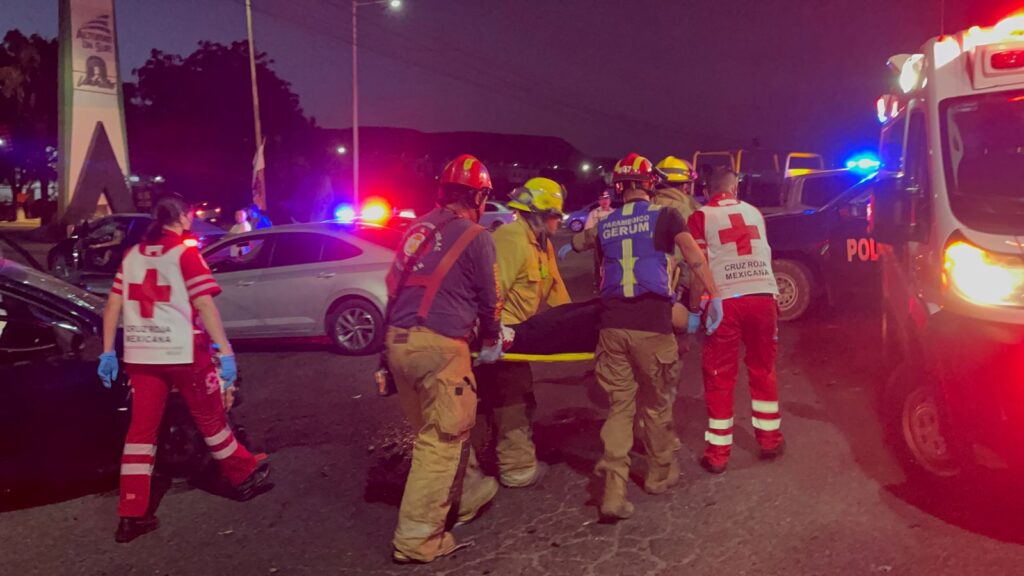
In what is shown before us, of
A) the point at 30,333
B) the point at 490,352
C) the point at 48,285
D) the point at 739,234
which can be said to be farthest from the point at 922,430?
the point at 48,285

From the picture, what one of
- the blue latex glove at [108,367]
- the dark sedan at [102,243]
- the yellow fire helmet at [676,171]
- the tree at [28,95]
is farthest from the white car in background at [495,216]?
the tree at [28,95]

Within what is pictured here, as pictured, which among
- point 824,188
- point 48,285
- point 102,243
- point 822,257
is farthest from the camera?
point 102,243

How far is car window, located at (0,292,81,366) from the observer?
4.57 meters

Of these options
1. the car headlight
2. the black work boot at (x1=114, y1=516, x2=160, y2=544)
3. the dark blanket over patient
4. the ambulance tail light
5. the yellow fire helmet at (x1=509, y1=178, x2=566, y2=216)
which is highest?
the ambulance tail light

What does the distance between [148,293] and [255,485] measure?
1.37 m

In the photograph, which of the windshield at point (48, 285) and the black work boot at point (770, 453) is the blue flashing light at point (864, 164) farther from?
the windshield at point (48, 285)

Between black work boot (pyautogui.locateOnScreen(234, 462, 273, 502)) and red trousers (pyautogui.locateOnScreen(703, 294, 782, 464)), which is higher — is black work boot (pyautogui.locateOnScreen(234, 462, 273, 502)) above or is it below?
below

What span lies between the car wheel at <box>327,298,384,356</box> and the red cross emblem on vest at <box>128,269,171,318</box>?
14.3ft

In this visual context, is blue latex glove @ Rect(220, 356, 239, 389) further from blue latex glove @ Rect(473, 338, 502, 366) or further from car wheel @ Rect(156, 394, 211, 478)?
blue latex glove @ Rect(473, 338, 502, 366)

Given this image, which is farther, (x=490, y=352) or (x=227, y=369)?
(x=227, y=369)

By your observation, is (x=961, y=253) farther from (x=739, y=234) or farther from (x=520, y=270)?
(x=520, y=270)

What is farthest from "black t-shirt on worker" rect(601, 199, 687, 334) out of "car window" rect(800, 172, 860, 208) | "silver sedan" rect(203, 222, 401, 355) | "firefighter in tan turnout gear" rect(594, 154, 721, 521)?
"car window" rect(800, 172, 860, 208)

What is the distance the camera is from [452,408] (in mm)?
3730

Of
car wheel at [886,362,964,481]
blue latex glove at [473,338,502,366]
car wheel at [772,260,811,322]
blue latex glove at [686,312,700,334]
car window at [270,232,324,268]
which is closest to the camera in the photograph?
blue latex glove at [473,338,502,366]
